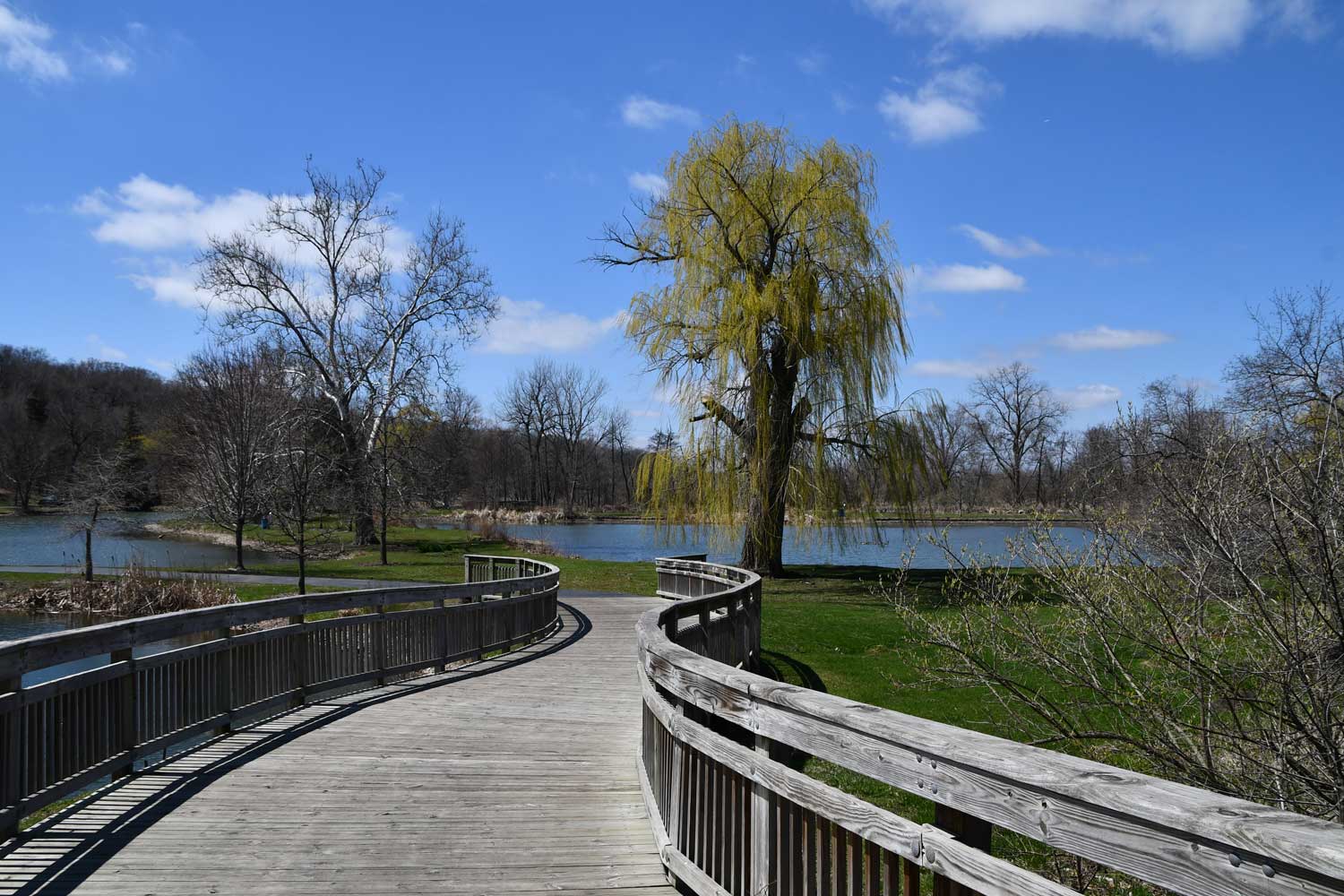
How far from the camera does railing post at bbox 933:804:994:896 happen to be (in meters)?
2.62

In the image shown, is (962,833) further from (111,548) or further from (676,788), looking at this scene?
(111,548)

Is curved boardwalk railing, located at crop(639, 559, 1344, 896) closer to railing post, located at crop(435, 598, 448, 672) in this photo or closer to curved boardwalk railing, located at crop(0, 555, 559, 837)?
curved boardwalk railing, located at crop(0, 555, 559, 837)

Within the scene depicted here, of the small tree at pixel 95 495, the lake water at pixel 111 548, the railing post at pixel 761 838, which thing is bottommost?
the lake water at pixel 111 548

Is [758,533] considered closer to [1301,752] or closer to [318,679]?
[318,679]

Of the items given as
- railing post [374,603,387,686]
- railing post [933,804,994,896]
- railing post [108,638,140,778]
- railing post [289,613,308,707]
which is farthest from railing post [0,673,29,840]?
railing post [374,603,387,686]

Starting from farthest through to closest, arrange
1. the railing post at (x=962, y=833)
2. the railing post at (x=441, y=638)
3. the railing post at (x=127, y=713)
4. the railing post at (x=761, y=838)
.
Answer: the railing post at (x=441, y=638) → the railing post at (x=127, y=713) → the railing post at (x=761, y=838) → the railing post at (x=962, y=833)

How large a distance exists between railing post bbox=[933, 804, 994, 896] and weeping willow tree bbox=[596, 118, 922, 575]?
69.9 feet

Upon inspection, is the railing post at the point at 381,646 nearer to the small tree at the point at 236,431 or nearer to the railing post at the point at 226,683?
the railing post at the point at 226,683

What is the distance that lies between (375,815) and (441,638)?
5.98 m

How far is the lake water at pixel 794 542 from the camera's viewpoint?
84.1ft

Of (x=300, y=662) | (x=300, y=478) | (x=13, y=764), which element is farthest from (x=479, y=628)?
(x=300, y=478)

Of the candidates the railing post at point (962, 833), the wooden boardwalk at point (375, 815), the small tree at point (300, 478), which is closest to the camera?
the railing post at point (962, 833)

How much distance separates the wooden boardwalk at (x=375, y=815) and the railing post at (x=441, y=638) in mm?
2252

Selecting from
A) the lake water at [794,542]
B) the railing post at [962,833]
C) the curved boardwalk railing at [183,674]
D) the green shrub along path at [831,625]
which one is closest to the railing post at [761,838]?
the railing post at [962,833]
